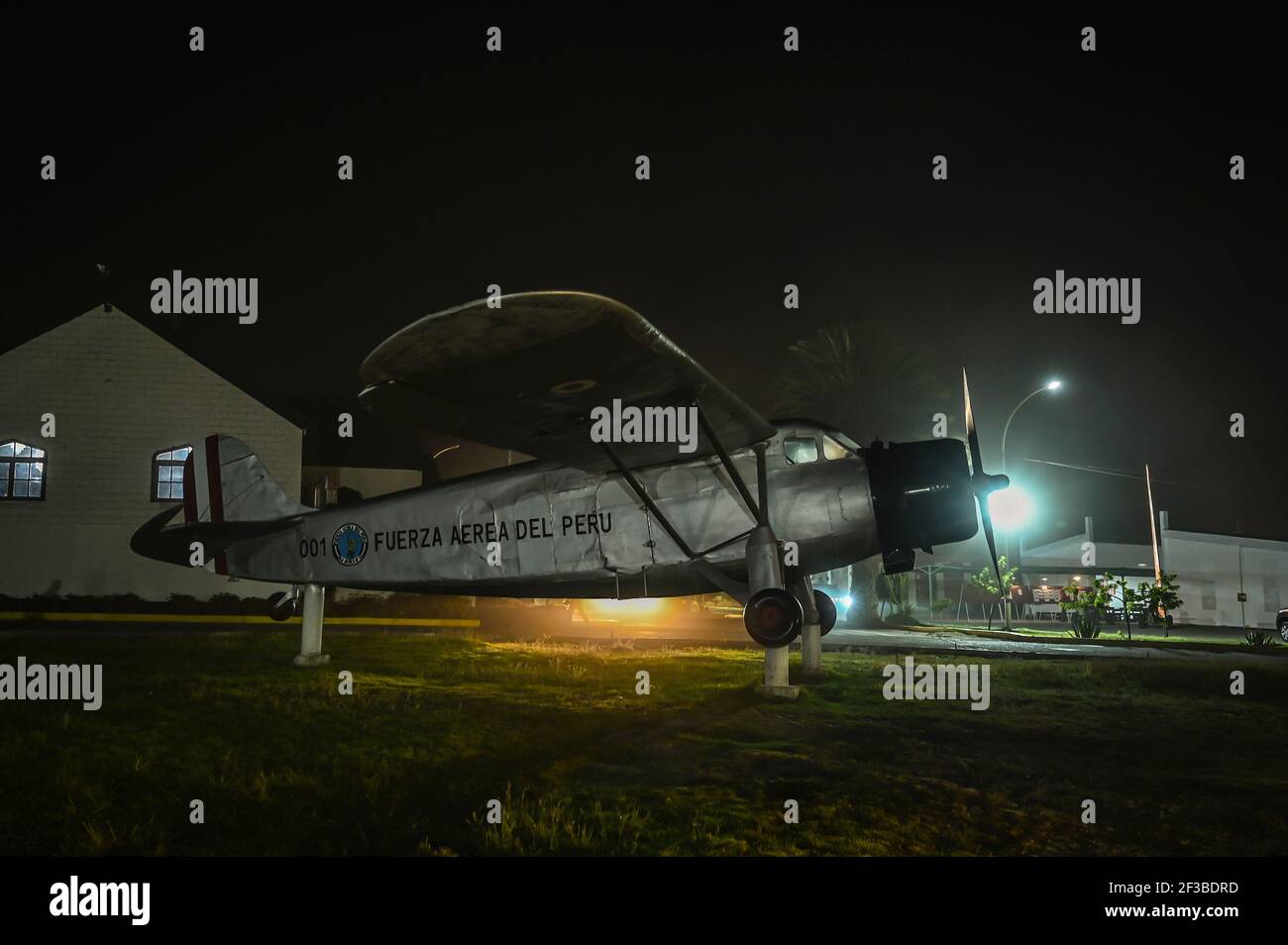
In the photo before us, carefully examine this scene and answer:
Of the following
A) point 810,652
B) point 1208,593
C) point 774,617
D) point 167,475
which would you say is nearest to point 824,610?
point 810,652

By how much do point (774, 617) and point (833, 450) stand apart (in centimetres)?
225

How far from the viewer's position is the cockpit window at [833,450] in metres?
9.56

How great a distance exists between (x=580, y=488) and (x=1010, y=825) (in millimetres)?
5788

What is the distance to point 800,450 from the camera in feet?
31.5

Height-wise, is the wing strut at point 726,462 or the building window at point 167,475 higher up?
the building window at point 167,475

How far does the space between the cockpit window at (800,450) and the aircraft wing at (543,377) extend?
0.40 meters

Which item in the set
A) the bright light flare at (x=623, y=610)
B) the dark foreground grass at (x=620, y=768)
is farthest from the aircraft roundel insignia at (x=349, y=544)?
the bright light flare at (x=623, y=610)

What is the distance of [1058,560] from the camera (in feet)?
171

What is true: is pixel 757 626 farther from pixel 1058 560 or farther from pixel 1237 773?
pixel 1058 560

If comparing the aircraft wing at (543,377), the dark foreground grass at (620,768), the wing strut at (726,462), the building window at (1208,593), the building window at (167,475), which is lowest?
the building window at (1208,593)

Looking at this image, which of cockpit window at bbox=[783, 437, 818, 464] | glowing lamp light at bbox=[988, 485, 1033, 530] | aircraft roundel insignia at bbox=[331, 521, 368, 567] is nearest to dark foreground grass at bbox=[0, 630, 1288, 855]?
aircraft roundel insignia at bbox=[331, 521, 368, 567]

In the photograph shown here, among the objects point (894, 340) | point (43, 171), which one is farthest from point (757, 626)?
point (894, 340)

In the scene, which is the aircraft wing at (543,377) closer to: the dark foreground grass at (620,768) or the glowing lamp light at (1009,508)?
the dark foreground grass at (620,768)

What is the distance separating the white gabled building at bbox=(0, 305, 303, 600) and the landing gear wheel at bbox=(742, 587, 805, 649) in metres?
22.4
